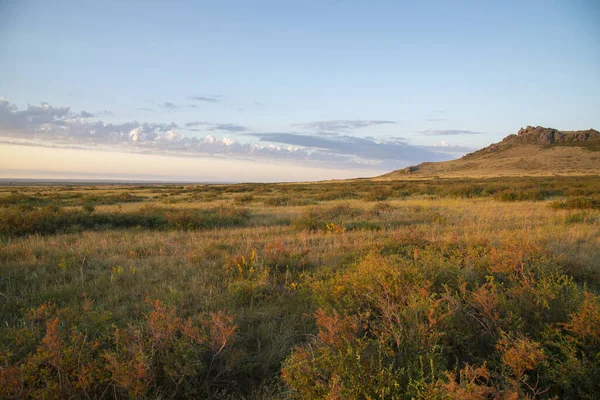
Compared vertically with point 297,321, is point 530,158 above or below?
above

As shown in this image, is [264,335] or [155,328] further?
[264,335]

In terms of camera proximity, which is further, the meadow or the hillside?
the hillside

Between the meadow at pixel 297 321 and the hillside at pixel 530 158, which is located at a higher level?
the hillside at pixel 530 158

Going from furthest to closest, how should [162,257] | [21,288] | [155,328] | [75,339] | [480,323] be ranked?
[162,257] → [21,288] → [480,323] → [155,328] → [75,339]

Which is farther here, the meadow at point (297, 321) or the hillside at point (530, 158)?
the hillside at point (530, 158)

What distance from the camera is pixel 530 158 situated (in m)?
91.5

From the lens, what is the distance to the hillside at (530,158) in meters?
76.6

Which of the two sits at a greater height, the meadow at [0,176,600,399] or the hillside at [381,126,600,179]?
the hillside at [381,126,600,179]

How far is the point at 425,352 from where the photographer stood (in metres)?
2.67

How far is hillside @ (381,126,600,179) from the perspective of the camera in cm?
7656

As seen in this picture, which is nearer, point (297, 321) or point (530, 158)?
point (297, 321)

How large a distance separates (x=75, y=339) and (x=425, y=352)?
3079 mm

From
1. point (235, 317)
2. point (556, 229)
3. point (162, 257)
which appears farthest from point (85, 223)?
point (556, 229)

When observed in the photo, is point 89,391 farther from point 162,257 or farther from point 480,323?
point 162,257
